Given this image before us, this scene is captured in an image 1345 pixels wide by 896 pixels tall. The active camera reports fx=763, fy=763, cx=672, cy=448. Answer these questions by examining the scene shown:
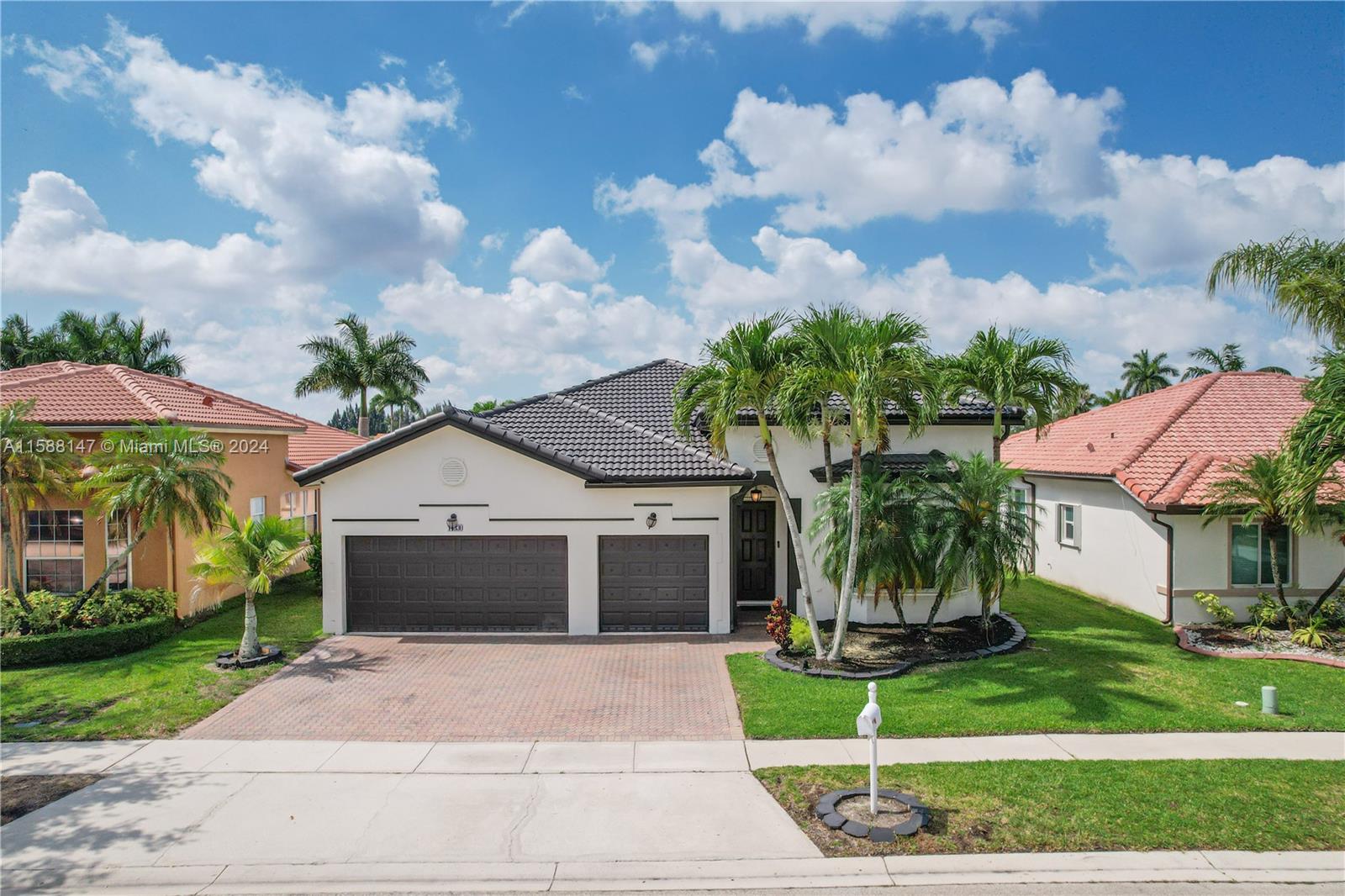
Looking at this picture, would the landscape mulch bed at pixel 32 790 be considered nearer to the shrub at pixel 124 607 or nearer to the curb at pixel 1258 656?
the shrub at pixel 124 607

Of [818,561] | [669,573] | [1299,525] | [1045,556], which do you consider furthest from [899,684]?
[1045,556]

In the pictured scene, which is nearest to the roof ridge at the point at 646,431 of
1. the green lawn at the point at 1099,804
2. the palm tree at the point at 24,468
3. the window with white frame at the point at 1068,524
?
the green lawn at the point at 1099,804

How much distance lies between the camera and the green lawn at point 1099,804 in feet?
23.8

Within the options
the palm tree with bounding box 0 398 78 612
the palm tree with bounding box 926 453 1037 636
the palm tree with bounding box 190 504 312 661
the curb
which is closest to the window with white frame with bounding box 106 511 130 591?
the palm tree with bounding box 0 398 78 612

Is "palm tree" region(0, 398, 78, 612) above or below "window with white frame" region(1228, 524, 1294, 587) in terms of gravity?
above

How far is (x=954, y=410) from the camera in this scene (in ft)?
54.0

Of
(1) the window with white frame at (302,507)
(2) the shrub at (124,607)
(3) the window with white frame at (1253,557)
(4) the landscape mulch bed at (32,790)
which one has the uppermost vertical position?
(1) the window with white frame at (302,507)

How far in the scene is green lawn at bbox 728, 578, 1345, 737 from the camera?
33.5ft

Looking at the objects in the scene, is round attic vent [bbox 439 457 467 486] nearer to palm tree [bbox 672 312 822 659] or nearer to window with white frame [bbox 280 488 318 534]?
palm tree [bbox 672 312 822 659]

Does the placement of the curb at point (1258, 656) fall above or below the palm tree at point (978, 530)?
below

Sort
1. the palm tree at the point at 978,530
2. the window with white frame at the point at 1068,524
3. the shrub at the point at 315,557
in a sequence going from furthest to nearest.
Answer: the shrub at the point at 315,557 < the window with white frame at the point at 1068,524 < the palm tree at the point at 978,530

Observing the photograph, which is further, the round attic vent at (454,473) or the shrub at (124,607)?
the round attic vent at (454,473)

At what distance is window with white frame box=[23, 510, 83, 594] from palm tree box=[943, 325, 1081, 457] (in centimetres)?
1875

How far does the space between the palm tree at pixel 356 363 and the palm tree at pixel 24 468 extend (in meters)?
18.4
